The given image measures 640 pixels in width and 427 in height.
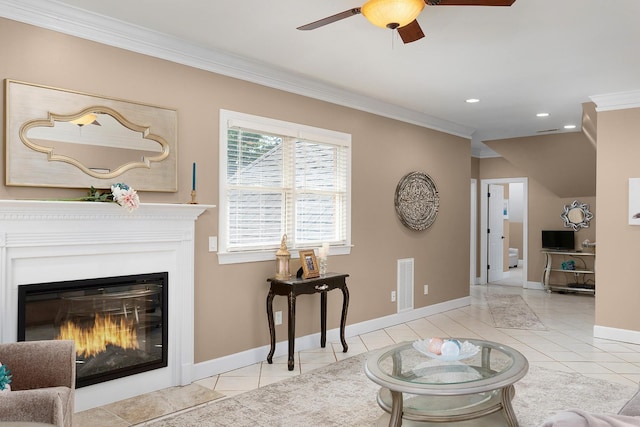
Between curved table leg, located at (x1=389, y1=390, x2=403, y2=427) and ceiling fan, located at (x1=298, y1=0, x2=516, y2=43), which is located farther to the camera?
curved table leg, located at (x1=389, y1=390, x2=403, y2=427)

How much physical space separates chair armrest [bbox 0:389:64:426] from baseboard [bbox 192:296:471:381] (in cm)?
186

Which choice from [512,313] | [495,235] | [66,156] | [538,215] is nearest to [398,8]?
[66,156]

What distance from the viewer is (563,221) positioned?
28.2 ft

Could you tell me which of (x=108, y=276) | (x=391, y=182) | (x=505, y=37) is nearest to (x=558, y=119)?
(x=391, y=182)

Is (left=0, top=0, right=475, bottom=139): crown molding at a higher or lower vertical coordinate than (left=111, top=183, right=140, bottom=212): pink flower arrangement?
higher

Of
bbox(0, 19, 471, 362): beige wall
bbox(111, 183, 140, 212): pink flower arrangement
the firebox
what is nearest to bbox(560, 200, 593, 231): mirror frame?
bbox(0, 19, 471, 362): beige wall

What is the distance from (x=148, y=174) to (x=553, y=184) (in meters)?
7.11

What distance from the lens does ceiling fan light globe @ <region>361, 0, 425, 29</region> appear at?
2385 millimetres

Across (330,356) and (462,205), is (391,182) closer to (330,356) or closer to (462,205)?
(462,205)

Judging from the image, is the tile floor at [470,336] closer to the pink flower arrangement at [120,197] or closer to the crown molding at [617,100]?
the pink flower arrangement at [120,197]

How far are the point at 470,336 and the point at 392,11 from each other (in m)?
3.99

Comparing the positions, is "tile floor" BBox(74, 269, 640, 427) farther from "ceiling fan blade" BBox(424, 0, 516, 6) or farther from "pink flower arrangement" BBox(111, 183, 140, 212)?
"ceiling fan blade" BBox(424, 0, 516, 6)

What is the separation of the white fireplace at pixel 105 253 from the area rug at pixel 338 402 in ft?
1.62

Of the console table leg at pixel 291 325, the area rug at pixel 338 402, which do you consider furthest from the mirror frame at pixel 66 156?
the area rug at pixel 338 402
